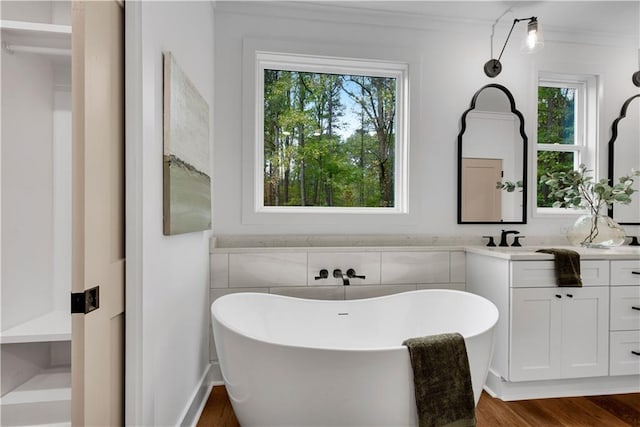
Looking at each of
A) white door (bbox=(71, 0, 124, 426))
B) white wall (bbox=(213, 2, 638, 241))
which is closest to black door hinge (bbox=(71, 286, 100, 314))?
white door (bbox=(71, 0, 124, 426))

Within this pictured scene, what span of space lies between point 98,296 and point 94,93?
624 mm

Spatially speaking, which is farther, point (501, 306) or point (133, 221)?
point (501, 306)

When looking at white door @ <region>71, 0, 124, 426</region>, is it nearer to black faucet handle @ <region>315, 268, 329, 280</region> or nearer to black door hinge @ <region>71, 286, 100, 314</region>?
black door hinge @ <region>71, 286, 100, 314</region>

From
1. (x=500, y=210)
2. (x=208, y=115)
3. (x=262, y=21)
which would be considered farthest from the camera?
(x=500, y=210)

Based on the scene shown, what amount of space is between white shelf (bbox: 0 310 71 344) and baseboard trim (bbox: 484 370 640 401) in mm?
2400

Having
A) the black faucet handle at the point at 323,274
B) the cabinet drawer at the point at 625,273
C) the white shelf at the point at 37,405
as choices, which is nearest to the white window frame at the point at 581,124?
the cabinet drawer at the point at 625,273

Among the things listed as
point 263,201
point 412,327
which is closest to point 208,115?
point 263,201

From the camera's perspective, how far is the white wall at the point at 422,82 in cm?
242

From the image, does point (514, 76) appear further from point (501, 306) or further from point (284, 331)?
point (284, 331)

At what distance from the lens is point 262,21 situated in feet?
7.99

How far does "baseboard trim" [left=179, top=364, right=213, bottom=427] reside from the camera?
1767 millimetres

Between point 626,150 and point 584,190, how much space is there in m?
0.73

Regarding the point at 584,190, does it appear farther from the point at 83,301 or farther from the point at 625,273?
the point at 83,301

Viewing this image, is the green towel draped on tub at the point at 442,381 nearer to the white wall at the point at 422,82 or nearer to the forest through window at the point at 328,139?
the white wall at the point at 422,82
